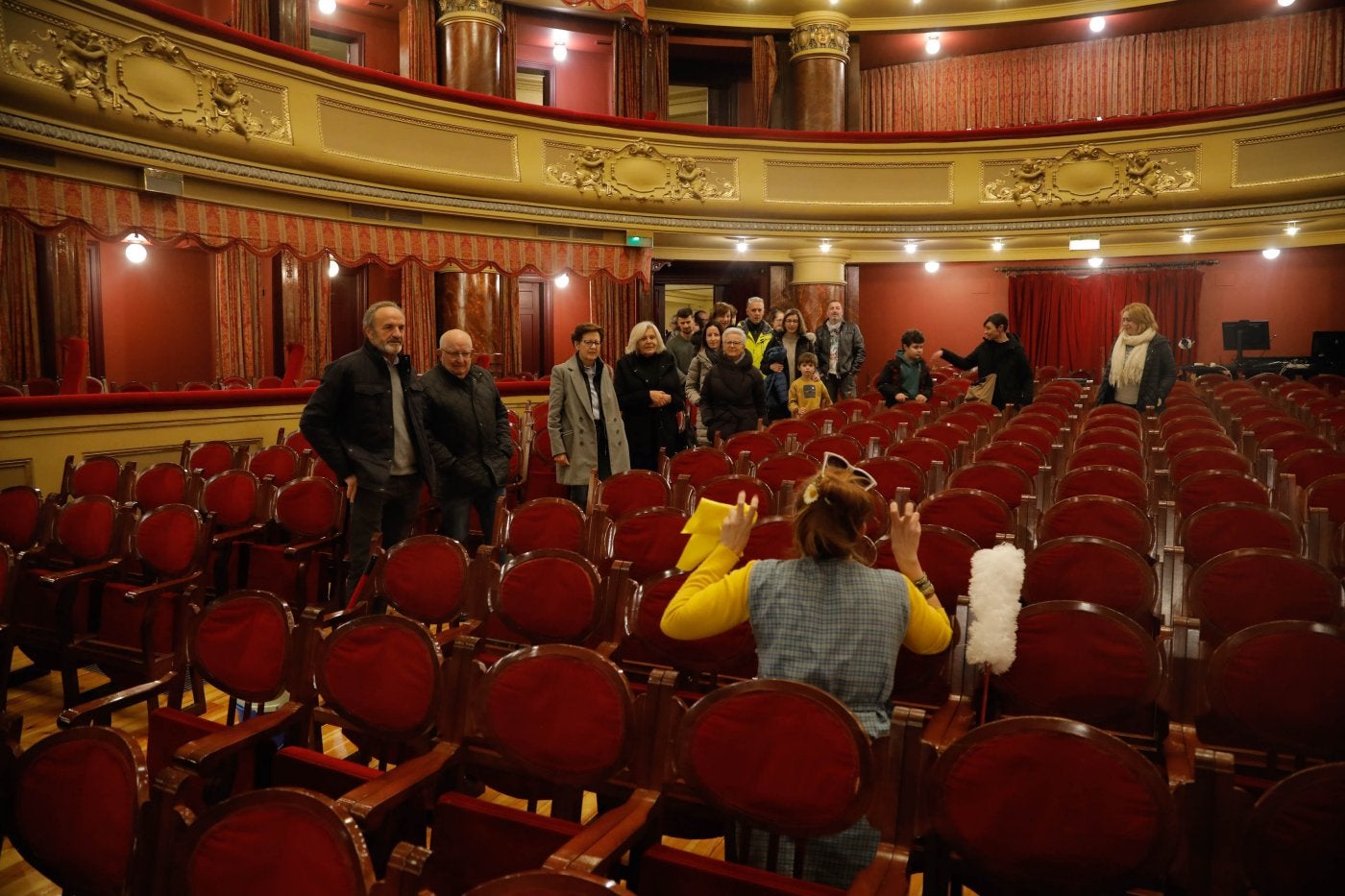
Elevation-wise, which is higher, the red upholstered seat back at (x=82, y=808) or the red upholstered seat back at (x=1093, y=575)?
the red upholstered seat back at (x=1093, y=575)

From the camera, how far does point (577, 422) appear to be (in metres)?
4.87

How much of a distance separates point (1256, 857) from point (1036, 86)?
48.7 ft

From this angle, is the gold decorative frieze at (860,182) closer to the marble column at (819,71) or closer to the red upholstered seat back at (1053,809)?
the marble column at (819,71)

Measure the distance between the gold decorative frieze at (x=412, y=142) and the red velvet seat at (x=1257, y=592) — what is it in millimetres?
8046

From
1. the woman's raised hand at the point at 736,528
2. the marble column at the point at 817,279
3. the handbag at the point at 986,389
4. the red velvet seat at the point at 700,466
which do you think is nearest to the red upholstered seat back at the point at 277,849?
the woman's raised hand at the point at 736,528

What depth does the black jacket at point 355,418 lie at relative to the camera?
12.7 ft

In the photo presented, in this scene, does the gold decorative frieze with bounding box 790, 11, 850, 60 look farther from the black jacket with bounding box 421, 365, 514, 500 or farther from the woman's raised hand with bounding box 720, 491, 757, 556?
the woman's raised hand with bounding box 720, 491, 757, 556

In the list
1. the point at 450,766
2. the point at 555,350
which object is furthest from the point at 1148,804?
the point at 555,350

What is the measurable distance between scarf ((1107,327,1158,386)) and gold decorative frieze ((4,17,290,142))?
7.04 m

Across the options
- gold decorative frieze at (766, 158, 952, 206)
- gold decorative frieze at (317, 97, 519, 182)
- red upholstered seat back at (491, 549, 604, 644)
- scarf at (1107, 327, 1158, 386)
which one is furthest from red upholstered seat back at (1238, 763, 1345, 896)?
gold decorative frieze at (766, 158, 952, 206)

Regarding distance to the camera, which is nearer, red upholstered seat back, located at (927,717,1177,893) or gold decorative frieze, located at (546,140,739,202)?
red upholstered seat back, located at (927,717,1177,893)

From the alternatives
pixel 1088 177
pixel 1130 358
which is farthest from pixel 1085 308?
pixel 1130 358

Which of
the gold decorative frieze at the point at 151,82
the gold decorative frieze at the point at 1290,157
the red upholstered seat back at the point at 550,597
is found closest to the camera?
the red upholstered seat back at the point at 550,597

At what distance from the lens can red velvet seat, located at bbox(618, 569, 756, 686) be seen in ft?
8.77
